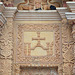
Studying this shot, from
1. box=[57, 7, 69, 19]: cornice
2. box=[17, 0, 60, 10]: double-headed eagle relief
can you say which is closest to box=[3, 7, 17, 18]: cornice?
box=[17, 0, 60, 10]: double-headed eagle relief

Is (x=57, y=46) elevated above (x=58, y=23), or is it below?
below

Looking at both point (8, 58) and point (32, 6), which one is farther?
point (32, 6)

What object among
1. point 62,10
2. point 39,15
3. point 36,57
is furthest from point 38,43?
point 62,10

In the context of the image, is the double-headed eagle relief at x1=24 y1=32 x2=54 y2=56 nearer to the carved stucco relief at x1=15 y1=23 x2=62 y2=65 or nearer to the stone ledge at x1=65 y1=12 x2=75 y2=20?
the carved stucco relief at x1=15 y1=23 x2=62 y2=65

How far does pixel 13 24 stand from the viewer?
6.10m

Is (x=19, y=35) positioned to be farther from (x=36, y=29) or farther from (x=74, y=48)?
(x=74, y=48)

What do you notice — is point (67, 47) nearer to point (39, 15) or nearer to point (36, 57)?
point (36, 57)

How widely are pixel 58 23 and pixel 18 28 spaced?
2.75 ft

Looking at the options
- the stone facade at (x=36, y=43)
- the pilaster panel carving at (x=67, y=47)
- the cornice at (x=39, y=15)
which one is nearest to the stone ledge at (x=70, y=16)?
the stone facade at (x=36, y=43)

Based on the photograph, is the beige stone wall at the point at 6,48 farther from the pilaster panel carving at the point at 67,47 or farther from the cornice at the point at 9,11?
the pilaster panel carving at the point at 67,47

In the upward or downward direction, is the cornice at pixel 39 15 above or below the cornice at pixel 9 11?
below

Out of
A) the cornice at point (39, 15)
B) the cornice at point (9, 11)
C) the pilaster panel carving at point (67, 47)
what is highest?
the cornice at point (9, 11)

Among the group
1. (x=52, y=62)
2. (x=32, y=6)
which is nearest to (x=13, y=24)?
(x=32, y=6)

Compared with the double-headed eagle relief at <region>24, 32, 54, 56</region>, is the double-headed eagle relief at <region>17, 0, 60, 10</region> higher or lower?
higher
